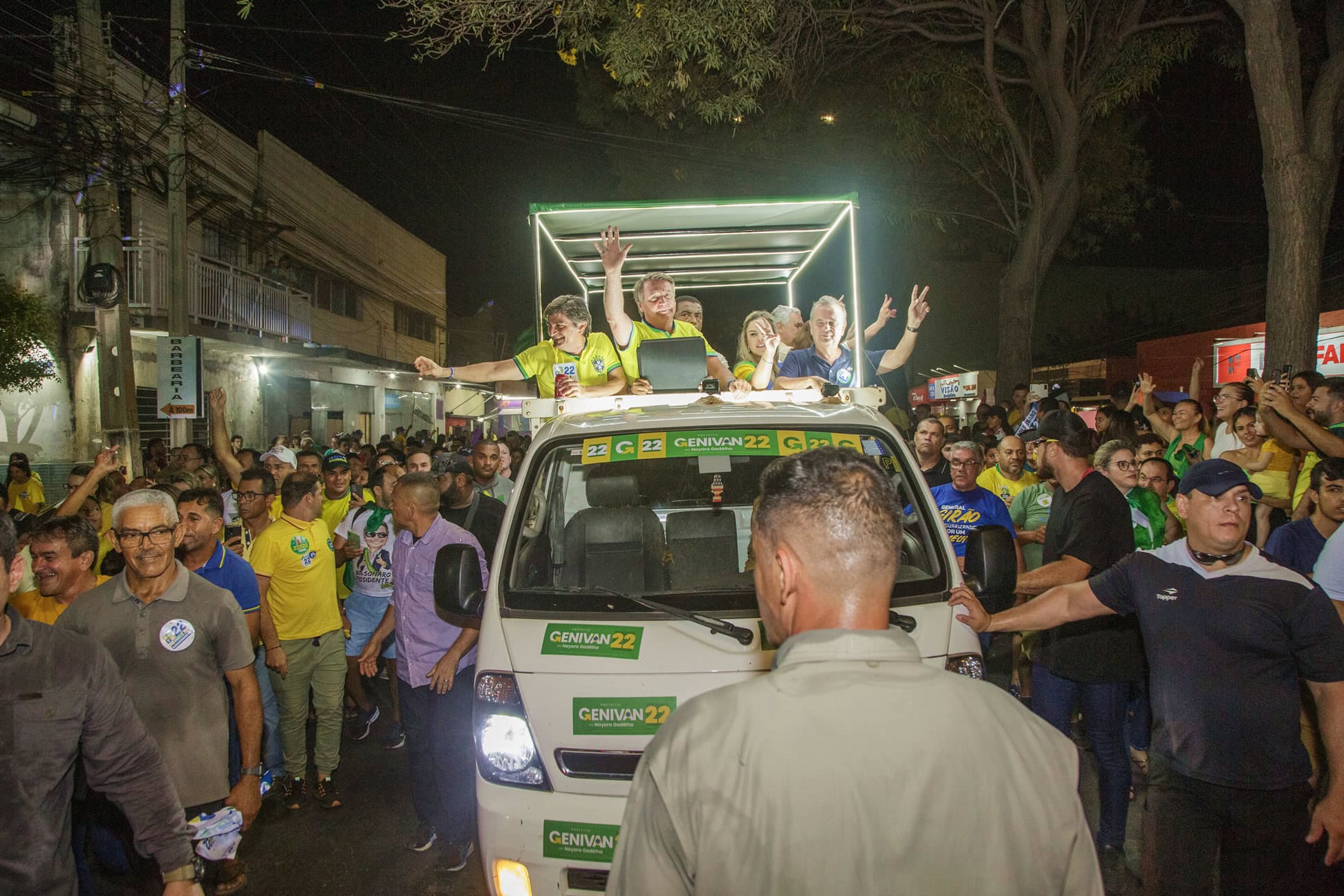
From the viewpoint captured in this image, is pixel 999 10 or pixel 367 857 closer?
pixel 367 857

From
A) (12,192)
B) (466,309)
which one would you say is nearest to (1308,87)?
(12,192)

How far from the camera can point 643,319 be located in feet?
21.4

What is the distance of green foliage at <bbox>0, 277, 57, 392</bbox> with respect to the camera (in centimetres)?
1359

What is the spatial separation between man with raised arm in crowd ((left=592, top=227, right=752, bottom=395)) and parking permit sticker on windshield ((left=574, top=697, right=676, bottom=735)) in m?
2.13

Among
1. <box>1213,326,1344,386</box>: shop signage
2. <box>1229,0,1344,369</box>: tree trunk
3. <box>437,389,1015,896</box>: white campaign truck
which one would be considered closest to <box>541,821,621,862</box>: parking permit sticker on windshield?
<box>437,389,1015,896</box>: white campaign truck

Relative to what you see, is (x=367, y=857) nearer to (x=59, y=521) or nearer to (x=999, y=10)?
(x=59, y=521)

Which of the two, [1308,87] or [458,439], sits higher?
[1308,87]

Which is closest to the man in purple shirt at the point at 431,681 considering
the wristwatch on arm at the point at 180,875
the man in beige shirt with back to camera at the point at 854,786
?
the wristwatch on arm at the point at 180,875

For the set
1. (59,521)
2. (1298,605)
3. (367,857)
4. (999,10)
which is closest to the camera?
(1298,605)

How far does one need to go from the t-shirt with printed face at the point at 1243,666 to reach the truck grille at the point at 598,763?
74.4 inches

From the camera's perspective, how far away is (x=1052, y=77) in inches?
463

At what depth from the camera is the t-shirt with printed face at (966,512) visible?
553 cm

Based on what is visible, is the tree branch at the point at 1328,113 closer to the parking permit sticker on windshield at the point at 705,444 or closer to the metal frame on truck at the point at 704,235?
the metal frame on truck at the point at 704,235

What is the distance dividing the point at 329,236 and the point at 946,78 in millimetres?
18816
